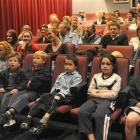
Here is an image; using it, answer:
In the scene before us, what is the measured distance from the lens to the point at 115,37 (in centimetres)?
459

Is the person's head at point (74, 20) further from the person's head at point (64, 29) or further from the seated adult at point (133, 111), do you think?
the seated adult at point (133, 111)

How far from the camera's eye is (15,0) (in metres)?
8.61

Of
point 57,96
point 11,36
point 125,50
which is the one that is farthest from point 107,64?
point 11,36

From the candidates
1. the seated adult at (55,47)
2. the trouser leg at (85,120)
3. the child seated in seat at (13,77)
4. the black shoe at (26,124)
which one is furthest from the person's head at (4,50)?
the trouser leg at (85,120)

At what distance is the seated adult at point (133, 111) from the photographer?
8.70 ft

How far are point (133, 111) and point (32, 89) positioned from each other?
1314 millimetres

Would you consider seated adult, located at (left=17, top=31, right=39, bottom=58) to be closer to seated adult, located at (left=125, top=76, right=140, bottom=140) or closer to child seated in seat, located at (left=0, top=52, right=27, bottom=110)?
child seated in seat, located at (left=0, top=52, right=27, bottom=110)

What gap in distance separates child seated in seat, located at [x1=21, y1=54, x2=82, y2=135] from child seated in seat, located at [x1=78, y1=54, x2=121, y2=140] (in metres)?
0.25

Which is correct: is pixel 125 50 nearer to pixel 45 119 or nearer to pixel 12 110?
pixel 45 119

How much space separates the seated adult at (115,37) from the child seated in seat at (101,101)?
4.35 ft

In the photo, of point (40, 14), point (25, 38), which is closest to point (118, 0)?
point (40, 14)

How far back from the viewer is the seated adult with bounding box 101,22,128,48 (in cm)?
452

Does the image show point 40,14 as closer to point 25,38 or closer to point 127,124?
point 25,38

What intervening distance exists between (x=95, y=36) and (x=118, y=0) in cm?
431
